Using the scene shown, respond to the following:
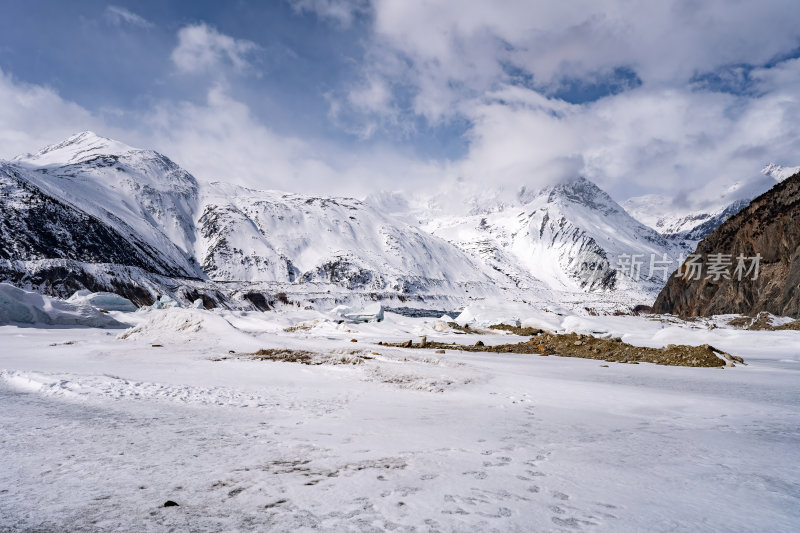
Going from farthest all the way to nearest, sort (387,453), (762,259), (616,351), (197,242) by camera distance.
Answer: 1. (197,242)
2. (762,259)
3. (616,351)
4. (387,453)

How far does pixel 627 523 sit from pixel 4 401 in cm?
610

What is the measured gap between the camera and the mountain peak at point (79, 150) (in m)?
129

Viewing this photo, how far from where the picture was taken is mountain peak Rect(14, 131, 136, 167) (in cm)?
12900

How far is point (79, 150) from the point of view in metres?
142

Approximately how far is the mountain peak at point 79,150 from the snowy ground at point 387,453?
148695 millimetres

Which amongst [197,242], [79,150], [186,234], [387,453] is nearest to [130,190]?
[186,234]

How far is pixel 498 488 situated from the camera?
260 centimetres

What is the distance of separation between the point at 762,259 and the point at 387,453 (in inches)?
2293

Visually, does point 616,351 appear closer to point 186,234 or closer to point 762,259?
point 762,259

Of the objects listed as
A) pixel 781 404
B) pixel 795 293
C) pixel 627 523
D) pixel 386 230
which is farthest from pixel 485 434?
pixel 386 230

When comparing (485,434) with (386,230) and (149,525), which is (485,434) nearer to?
(149,525)

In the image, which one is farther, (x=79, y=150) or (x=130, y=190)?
(x=79, y=150)
